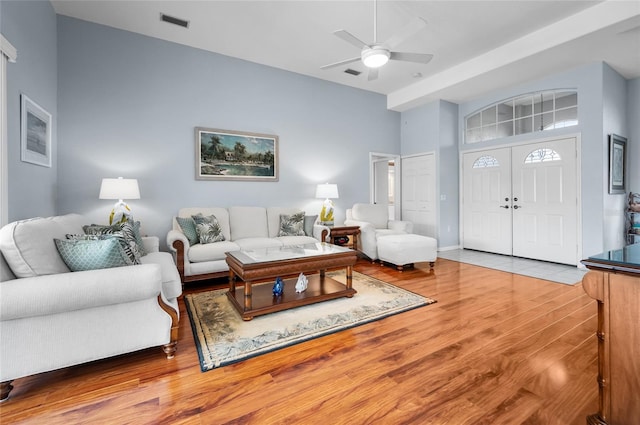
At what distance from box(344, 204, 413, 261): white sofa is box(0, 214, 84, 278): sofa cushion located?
3.83 metres

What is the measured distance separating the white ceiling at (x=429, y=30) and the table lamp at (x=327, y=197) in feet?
6.73

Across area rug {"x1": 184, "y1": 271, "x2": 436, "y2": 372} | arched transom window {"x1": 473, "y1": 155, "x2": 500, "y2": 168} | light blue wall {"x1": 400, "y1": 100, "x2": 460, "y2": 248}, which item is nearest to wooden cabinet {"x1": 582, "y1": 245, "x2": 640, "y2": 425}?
area rug {"x1": 184, "y1": 271, "x2": 436, "y2": 372}

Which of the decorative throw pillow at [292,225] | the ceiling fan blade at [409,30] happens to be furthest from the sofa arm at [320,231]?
the ceiling fan blade at [409,30]

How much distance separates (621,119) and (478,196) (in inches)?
91.1

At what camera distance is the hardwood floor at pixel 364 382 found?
1.48 meters

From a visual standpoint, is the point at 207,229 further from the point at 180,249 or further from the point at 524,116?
the point at 524,116

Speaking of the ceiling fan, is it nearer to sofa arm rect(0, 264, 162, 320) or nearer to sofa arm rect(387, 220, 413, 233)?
sofa arm rect(0, 264, 162, 320)

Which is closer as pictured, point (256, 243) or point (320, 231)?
point (256, 243)

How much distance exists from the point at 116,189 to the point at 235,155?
68.8 inches

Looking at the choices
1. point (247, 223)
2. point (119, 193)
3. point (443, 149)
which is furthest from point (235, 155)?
point (443, 149)

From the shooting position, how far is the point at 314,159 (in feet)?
17.9

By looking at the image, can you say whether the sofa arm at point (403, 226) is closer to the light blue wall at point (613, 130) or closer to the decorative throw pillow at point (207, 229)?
the light blue wall at point (613, 130)

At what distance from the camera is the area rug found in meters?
2.12

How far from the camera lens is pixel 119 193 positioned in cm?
348
